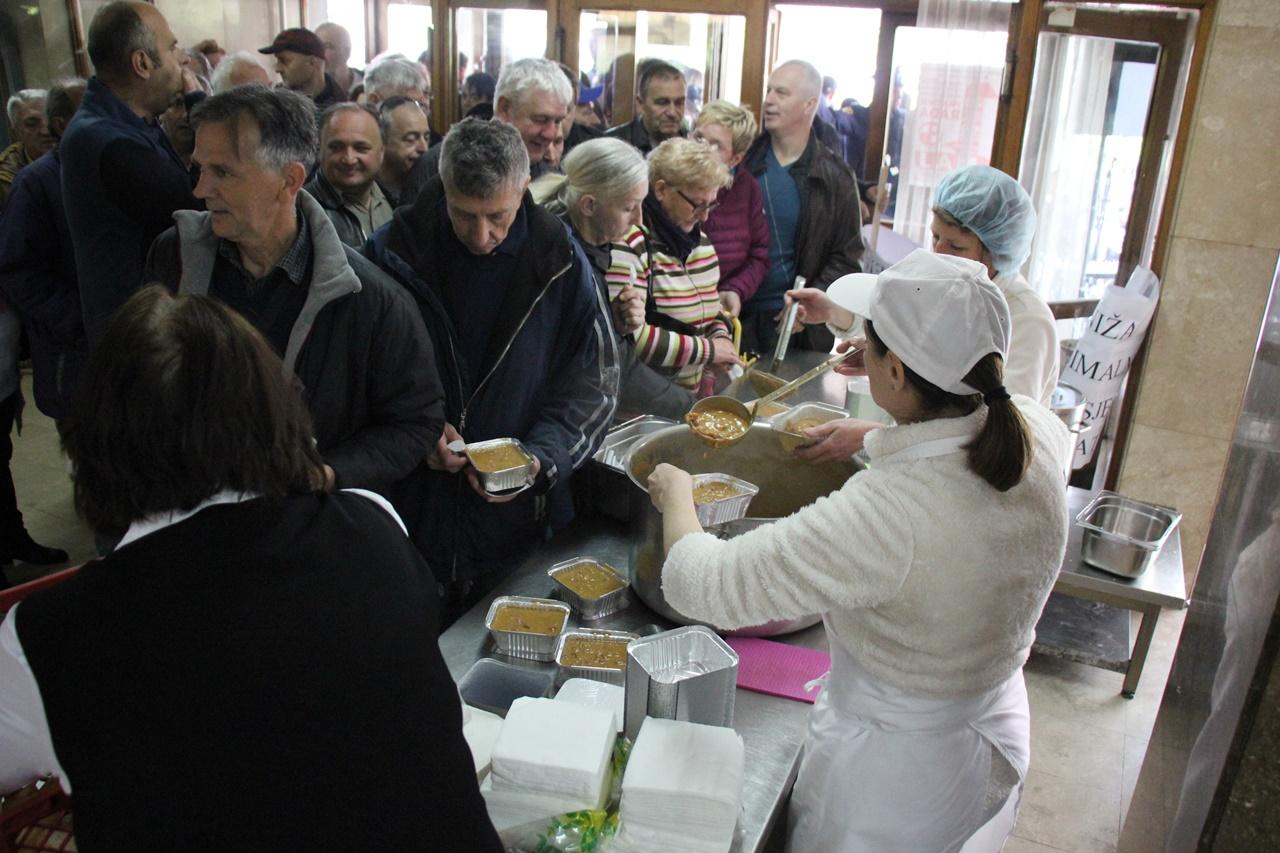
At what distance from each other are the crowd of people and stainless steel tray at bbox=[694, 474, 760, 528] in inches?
7.3

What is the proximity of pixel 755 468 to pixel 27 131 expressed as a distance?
3503 mm

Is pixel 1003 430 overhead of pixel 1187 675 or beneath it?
overhead

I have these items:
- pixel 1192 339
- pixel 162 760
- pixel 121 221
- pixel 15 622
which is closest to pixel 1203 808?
pixel 162 760

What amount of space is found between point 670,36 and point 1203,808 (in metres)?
4.38

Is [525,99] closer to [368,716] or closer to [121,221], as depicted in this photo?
[121,221]

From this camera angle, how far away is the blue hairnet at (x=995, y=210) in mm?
2357

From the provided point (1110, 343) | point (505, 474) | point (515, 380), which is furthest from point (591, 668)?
point (1110, 343)

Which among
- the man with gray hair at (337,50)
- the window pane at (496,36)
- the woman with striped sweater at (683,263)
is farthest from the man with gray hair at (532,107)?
the man with gray hair at (337,50)

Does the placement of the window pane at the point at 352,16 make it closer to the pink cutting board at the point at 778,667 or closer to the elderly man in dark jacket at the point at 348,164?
the elderly man in dark jacket at the point at 348,164

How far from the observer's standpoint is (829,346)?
4164 mm

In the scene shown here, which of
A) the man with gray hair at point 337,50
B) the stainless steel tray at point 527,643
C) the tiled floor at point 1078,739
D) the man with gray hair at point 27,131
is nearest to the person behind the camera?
the stainless steel tray at point 527,643

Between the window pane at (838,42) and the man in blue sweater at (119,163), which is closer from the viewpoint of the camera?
the man in blue sweater at (119,163)

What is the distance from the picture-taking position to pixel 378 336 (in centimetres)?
197

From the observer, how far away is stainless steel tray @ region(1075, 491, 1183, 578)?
3197 millimetres
